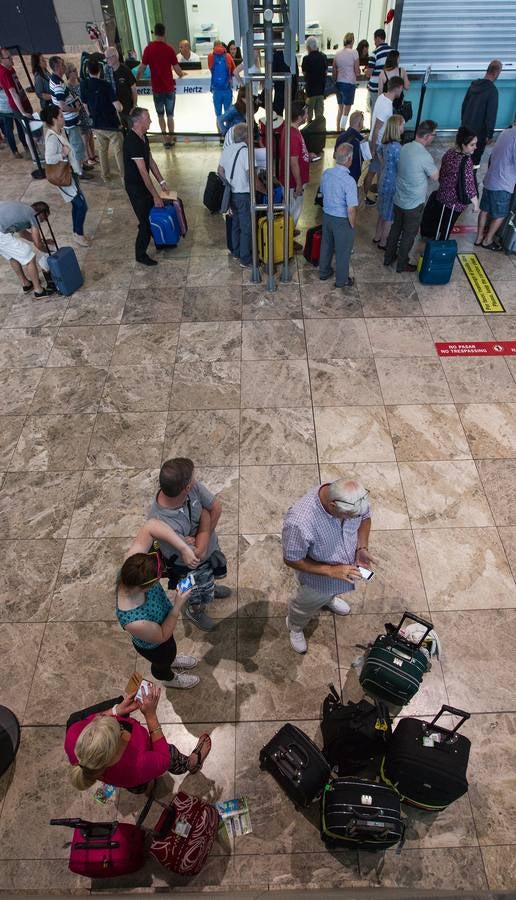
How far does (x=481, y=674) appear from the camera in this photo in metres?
3.84

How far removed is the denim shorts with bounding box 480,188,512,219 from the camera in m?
7.15

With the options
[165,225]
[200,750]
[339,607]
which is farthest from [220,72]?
[200,750]

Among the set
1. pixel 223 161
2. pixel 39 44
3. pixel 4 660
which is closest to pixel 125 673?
pixel 4 660

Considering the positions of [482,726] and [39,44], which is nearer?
[482,726]

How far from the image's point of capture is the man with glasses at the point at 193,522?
10.3ft

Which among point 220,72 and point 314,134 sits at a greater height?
point 220,72

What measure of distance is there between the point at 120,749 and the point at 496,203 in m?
7.74

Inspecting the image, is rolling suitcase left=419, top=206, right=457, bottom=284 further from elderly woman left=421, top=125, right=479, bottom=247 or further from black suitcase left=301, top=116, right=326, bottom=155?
black suitcase left=301, top=116, right=326, bottom=155

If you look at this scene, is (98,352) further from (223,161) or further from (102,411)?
(223,161)

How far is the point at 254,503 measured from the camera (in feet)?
16.0

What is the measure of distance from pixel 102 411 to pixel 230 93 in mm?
8446

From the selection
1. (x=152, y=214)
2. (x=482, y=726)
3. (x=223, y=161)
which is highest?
(x=223, y=161)

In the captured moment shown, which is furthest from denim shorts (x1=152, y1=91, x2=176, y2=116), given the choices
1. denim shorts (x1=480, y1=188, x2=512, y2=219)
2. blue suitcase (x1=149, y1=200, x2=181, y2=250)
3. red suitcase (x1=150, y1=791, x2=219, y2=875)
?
red suitcase (x1=150, y1=791, x2=219, y2=875)

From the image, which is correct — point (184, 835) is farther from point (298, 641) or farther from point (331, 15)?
point (331, 15)
